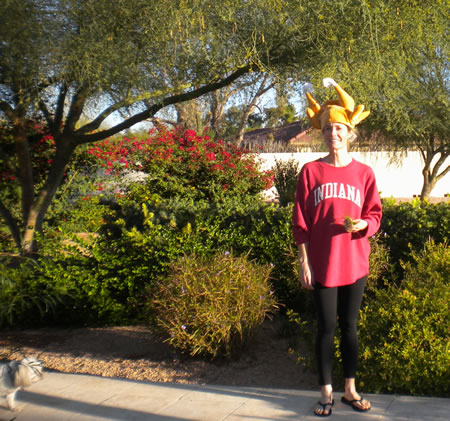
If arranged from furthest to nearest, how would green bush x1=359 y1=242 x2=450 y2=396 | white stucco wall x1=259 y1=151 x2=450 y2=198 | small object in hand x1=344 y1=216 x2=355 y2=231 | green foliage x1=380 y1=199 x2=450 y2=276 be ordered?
white stucco wall x1=259 y1=151 x2=450 y2=198 → green foliage x1=380 y1=199 x2=450 y2=276 → green bush x1=359 y1=242 x2=450 y2=396 → small object in hand x1=344 y1=216 x2=355 y2=231

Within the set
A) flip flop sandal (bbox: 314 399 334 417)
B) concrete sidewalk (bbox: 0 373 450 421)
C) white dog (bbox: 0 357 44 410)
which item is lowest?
concrete sidewalk (bbox: 0 373 450 421)

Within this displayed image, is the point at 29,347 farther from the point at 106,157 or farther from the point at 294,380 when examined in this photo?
the point at 106,157

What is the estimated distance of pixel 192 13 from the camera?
5758 mm

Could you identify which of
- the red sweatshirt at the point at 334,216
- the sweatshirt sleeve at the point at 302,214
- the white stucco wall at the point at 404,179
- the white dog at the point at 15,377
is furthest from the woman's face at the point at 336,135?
the white stucco wall at the point at 404,179

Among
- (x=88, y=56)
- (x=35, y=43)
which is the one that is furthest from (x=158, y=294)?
(x=35, y=43)

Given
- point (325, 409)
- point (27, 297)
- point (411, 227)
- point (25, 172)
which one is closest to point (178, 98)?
point (25, 172)

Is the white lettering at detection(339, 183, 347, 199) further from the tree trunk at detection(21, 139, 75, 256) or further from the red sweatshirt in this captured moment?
the tree trunk at detection(21, 139, 75, 256)

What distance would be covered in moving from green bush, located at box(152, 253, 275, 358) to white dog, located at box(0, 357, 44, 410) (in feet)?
3.44

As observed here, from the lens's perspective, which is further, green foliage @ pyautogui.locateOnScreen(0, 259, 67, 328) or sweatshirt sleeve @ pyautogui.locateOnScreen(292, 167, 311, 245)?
green foliage @ pyautogui.locateOnScreen(0, 259, 67, 328)

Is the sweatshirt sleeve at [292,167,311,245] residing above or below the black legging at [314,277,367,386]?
above

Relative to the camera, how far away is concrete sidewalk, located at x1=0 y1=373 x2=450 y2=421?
10.8ft

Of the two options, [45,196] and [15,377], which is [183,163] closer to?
[45,196]

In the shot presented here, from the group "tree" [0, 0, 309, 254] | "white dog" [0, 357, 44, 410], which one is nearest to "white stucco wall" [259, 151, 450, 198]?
"tree" [0, 0, 309, 254]

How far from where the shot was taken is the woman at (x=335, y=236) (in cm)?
333
